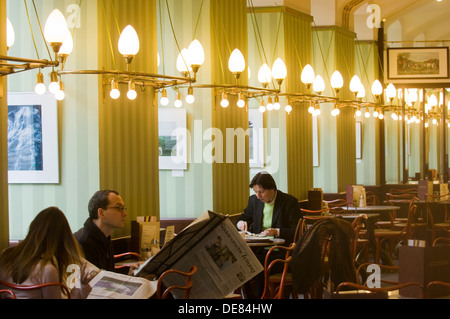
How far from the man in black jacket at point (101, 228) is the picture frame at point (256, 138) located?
4812 millimetres

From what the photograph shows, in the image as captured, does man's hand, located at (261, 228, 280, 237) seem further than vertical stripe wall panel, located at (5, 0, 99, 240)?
Yes

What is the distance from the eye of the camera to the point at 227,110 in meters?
7.68

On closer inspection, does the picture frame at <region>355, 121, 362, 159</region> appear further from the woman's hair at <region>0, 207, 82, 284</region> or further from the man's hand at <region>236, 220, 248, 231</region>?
the woman's hair at <region>0, 207, 82, 284</region>

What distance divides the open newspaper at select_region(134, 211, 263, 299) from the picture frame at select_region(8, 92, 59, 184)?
1.81 meters

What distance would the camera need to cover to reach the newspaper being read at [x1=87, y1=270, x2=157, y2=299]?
3.56 m

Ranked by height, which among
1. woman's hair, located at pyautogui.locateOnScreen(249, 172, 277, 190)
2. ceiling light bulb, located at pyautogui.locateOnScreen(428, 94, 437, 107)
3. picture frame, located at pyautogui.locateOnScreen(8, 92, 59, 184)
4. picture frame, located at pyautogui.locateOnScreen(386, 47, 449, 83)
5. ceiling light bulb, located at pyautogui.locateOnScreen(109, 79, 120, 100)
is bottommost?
woman's hair, located at pyautogui.locateOnScreen(249, 172, 277, 190)

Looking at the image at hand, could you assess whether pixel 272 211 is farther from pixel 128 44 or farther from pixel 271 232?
pixel 128 44

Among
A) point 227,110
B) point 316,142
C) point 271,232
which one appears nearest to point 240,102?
point 227,110

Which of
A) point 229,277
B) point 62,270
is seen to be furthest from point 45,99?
point 229,277

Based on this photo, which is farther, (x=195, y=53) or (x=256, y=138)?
(x=256, y=138)

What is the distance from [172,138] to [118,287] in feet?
12.9

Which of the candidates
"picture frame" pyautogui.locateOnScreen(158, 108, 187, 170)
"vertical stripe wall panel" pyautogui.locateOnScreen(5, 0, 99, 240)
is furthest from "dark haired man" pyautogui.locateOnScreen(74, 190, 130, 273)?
"picture frame" pyautogui.locateOnScreen(158, 108, 187, 170)

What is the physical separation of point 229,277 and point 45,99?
241 centimetres

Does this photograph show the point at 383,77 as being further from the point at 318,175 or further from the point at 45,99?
the point at 45,99
